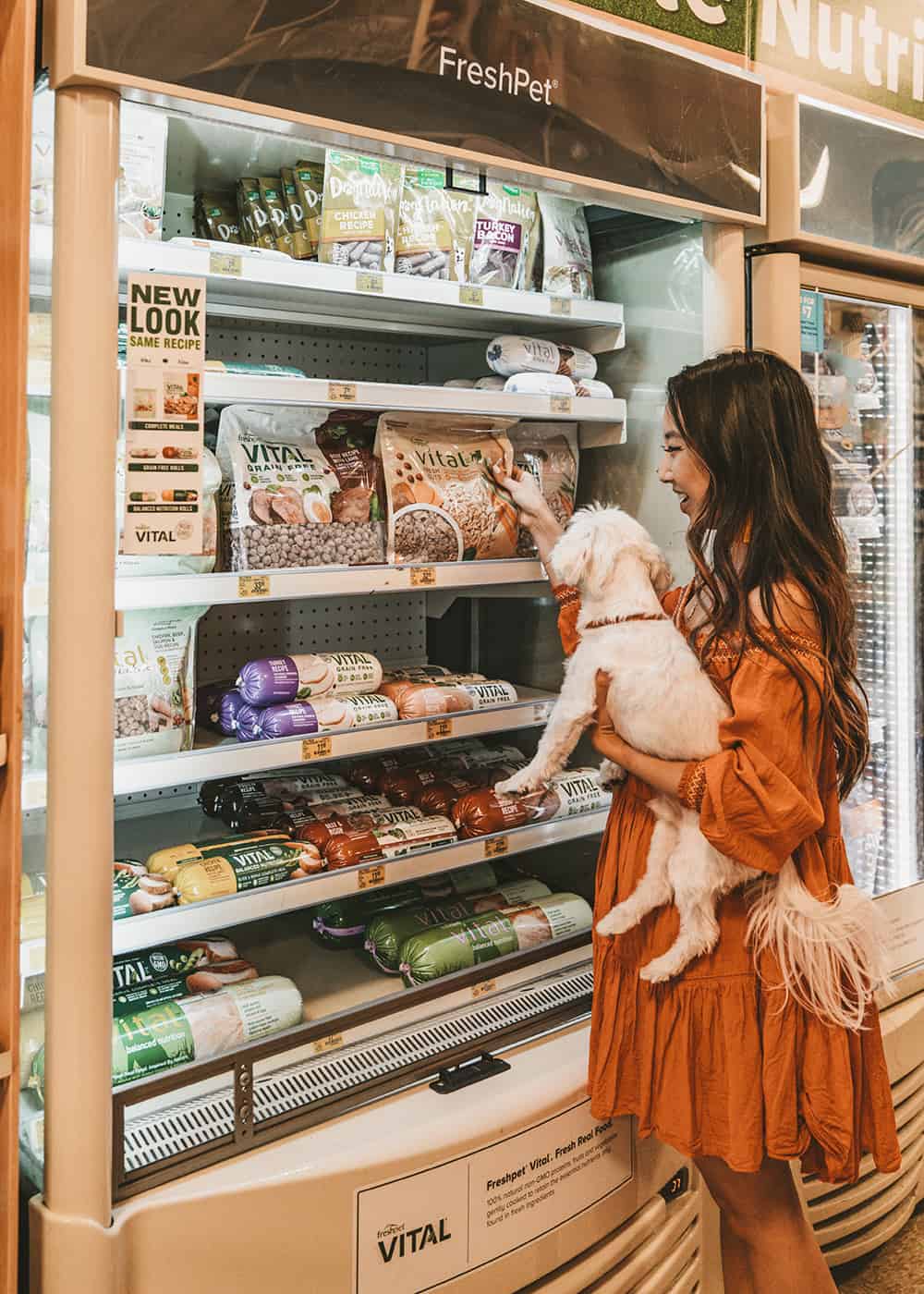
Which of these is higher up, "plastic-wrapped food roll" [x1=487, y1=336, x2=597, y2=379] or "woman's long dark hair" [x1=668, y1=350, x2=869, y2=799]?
"plastic-wrapped food roll" [x1=487, y1=336, x2=597, y2=379]

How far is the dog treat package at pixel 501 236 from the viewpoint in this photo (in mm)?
2195

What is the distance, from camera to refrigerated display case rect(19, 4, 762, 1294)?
4.81 feet

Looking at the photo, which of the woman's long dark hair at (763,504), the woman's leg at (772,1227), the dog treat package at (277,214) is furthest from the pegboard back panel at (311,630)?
the woman's leg at (772,1227)

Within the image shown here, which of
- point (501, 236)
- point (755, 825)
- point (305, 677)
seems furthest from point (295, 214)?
point (755, 825)

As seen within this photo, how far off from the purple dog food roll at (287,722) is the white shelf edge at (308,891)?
0.25 meters

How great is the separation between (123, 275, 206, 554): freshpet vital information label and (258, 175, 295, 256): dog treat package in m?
0.58

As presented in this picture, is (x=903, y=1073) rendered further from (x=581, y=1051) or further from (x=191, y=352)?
(x=191, y=352)

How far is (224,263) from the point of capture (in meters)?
1.74

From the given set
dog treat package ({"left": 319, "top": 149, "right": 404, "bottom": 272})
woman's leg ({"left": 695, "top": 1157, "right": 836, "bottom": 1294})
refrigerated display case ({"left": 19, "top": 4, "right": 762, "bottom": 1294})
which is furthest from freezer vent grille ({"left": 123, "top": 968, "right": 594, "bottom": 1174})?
dog treat package ({"left": 319, "top": 149, "right": 404, "bottom": 272})

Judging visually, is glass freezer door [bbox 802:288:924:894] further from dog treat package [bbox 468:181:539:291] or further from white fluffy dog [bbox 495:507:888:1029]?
white fluffy dog [bbox 495:507:888:1029]

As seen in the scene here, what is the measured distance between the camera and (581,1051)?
2.00 meters

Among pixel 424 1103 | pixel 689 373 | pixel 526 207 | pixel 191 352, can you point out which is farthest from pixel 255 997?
pixel 526 207

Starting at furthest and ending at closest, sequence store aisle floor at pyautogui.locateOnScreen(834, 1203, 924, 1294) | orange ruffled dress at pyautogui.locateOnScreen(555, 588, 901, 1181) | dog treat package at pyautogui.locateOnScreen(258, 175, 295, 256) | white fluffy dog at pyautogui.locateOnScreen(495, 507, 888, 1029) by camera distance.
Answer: store aisle floor at pyautogui.locateOnScreen(834, 1203, 924, 1294) → dog treat package at pyautogui.locateOnScreen(258, 175, 295, 256) → white fluffy dog at pyautogui.locateOnScreen(495, 507, 888, 1029) → orange ruffled dress at pyautogui.locateOnScreen(555, 588, 901, 1181)

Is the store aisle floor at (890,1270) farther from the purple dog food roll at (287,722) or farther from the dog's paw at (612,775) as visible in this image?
the purple dog food roll at (287,722)
